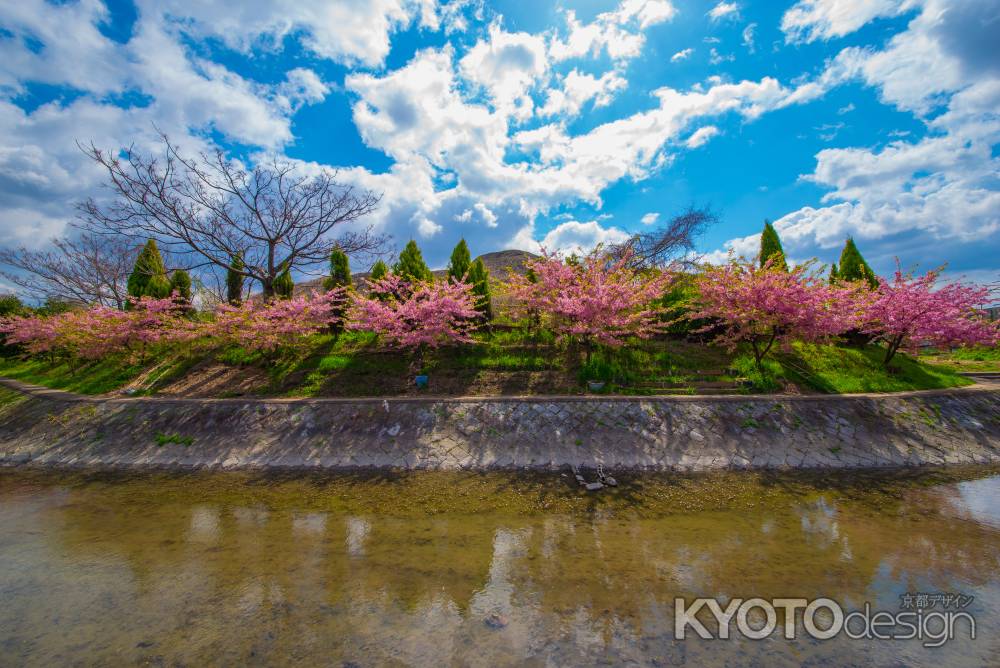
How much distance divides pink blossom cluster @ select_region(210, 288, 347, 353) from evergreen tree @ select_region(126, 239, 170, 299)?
8.91 m

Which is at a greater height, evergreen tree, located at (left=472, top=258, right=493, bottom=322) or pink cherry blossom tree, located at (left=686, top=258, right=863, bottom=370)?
evergreen tree, located at (left=472, top=258, right=493, bottom=322)

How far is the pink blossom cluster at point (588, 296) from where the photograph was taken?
40.8 feet

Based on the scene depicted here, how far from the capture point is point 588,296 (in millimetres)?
12320

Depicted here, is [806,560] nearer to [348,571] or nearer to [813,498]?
[813,498]

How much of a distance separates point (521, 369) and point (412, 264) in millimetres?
6944

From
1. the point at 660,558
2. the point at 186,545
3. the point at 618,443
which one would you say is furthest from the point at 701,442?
the point at 186,545

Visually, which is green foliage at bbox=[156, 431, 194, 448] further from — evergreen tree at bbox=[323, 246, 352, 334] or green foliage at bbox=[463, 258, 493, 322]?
green foliage at bbox=[463, 258, 493, 322]

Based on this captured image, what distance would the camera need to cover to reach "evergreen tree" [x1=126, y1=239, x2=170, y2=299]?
20.2 meters

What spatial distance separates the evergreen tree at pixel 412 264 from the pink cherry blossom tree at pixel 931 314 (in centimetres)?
1612

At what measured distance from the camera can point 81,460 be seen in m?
10.7

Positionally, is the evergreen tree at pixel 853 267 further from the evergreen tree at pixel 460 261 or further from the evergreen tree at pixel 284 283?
the evergreen tree at pixel 284 283

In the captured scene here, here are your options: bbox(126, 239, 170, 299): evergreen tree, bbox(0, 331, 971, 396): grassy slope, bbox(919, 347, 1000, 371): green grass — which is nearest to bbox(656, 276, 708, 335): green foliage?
bbox(0, 331, 971, 396): grassy slope

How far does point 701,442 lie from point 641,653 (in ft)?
23.0

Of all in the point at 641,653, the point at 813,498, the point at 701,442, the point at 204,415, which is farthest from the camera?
the point at 204,415
